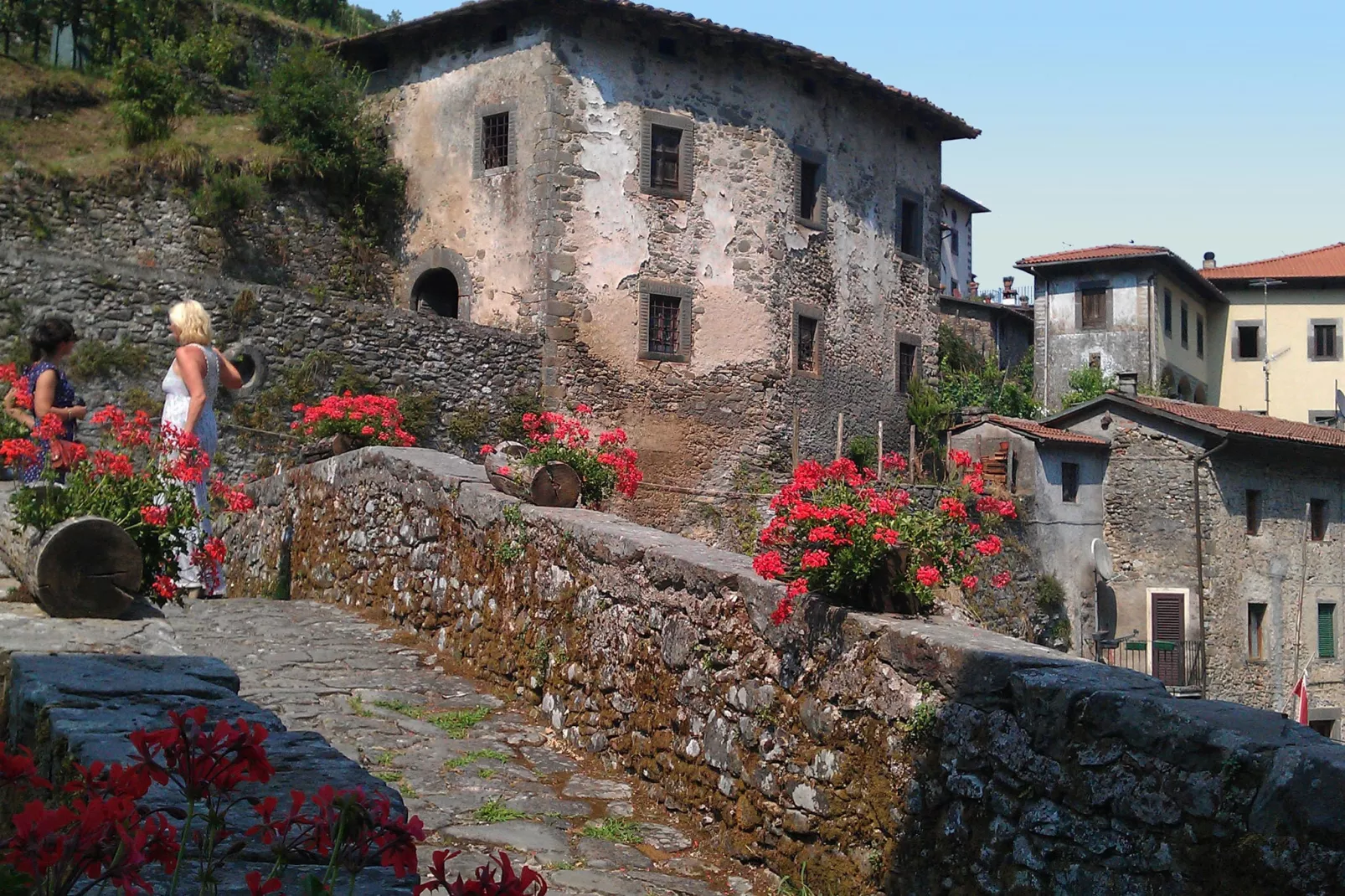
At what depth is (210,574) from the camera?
7.03 metres

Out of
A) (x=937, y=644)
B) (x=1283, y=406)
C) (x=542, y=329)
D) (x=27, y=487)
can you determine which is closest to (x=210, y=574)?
(x=27, y=487)

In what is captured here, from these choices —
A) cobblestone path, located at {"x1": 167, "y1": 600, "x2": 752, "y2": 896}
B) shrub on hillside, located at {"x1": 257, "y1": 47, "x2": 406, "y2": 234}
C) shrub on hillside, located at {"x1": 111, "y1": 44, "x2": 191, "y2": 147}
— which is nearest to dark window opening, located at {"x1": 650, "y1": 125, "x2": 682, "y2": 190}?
shrub on hillside, located at {"x1": 257, "y1": 47, "x2": 406, "y2": 234}

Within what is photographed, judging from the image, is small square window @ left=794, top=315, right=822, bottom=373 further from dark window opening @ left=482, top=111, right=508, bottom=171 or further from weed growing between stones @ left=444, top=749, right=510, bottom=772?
weed growing between stones @ left=444, top=749, right=510, bottom=772

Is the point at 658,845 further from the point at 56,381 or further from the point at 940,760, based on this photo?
the point at 56,381

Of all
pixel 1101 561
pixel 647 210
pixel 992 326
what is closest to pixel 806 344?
pixel 647 210

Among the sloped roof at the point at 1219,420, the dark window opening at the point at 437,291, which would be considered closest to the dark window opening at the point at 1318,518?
the sloped roof at the point at 1219,420

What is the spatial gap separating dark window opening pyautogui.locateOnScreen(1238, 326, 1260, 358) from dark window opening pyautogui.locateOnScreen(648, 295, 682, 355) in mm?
26273

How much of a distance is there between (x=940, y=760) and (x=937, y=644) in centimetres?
40

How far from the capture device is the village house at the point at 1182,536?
2791 cm

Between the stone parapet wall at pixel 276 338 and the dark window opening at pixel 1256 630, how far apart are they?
17.8 meters

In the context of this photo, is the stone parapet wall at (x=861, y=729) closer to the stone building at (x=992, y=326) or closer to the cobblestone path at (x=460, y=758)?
the cobblestone path at (x=460, y=758)

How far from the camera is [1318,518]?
30.6m

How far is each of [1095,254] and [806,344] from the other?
15.4 metres

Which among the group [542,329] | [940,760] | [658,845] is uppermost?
[542,329]
